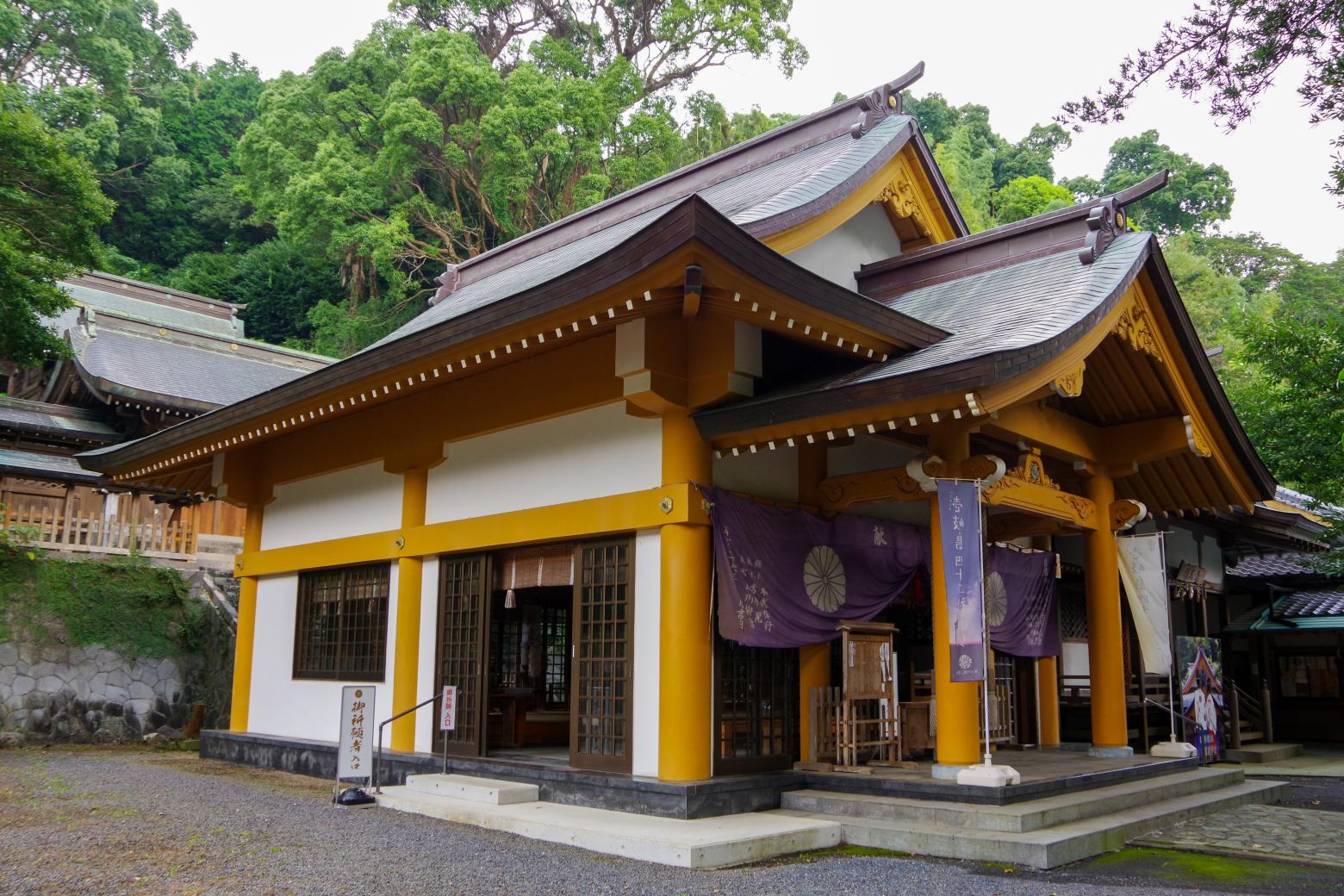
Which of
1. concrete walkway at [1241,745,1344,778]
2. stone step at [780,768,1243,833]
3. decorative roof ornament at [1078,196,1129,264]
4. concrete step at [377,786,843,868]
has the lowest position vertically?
concrete walkway at [1241,745,1344,778]

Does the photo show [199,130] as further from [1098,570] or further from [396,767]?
[1098,570]

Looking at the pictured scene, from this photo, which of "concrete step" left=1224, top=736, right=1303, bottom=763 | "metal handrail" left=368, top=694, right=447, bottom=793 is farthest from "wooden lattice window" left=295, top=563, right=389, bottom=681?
"concrete step" left=1224, top=736, right=1303, bottom=763

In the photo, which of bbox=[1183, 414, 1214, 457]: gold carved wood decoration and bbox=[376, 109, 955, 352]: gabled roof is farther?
bbox=[376, 109, 955, 352]: gabled roof

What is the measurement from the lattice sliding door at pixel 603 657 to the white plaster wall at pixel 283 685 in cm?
351

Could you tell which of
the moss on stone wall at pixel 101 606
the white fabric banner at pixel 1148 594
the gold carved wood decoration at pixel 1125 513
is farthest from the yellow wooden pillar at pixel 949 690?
the moss on stone wall at pixel 101 606

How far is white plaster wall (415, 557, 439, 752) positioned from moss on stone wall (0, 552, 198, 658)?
7970mm

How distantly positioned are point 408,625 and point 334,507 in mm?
2421

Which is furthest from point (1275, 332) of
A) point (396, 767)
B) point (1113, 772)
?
point (396, 767)

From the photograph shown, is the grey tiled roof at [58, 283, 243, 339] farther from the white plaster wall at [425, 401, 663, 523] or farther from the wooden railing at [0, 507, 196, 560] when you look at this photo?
the white plaster wall at [425, 401, 663, 523]

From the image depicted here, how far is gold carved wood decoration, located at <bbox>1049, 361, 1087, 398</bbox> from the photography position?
24.6ft

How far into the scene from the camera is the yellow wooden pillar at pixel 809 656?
890 centimetres

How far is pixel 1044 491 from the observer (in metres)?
9.32

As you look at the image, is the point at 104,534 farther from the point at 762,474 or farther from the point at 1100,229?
the point at 1100,229

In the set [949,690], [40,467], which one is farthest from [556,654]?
[40,467]
